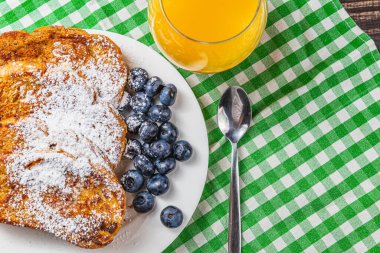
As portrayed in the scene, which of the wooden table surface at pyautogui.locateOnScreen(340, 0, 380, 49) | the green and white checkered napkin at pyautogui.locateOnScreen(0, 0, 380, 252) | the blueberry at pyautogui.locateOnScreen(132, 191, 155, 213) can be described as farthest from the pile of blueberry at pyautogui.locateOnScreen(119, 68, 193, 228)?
the wooden table surface at pyautogui.locateOnScreen(340, 0, 380, 49)

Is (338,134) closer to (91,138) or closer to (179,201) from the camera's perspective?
(179,201)

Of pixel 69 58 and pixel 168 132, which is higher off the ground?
pixel 69 58

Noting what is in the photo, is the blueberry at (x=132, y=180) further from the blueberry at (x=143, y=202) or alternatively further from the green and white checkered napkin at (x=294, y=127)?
the green and white checkered napkin at (x=294, y=127)

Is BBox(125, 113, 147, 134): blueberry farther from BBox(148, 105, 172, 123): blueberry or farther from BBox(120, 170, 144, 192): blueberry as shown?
BBox(120, 170, 144, 192): blueberry

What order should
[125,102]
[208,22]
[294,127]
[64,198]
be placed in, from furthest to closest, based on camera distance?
[294,127] < [125,102] < [64,198] < [208,22]

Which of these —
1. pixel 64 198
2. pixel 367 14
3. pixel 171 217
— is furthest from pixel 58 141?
pixel 367 14

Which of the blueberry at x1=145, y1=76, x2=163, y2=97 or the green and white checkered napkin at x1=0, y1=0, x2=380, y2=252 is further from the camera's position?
the green and white checkered napkin at x1=0, y1=0, x2=380, y2=252

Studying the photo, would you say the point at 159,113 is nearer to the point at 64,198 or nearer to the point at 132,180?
the point at 132,180

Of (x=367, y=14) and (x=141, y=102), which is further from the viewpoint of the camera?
(x=367, y=14)
